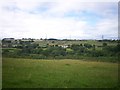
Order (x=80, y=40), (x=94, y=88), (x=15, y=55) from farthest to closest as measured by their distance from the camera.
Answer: (x=80, y=40) < (x=15, y=55) < (x=94, y=88)

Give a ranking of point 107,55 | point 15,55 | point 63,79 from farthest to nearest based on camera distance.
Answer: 1. point 107,55
2. point 15,55
3. point 63,79

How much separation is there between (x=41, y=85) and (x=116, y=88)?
8839mm

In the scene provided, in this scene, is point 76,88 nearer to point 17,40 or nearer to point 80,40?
point 17,40

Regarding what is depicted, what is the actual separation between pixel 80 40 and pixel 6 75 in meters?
96.0

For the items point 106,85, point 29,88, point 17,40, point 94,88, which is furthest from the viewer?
point 17,40

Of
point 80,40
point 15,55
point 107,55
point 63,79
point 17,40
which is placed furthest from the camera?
point 80,40

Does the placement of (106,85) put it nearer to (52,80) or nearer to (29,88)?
(52,80)

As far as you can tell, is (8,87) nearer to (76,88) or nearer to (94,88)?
(76,88)

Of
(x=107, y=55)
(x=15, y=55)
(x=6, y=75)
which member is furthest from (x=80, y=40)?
(x=6, y=75)

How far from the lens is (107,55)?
232 ft

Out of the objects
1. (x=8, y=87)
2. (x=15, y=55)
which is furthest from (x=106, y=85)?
(x=15, y=55)

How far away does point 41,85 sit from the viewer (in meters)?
24.5

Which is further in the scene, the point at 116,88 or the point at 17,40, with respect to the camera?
the point at 17,40

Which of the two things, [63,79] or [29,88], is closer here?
[29,88]
